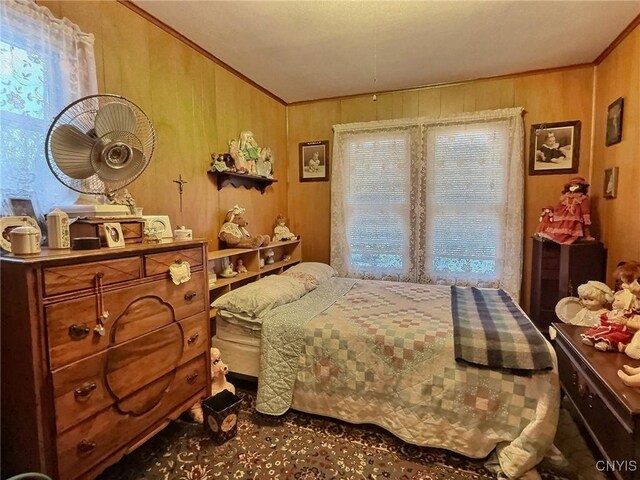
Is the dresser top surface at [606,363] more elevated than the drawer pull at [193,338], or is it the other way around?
the dresser top surface at [606,363]

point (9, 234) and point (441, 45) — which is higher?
point (441, 45)

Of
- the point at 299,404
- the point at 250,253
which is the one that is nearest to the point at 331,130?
the point at 250,253

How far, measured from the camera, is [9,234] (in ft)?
3.95

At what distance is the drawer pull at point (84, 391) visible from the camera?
3.90 ft

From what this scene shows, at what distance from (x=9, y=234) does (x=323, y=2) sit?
1918mm

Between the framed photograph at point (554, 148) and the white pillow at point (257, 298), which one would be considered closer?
the white pillow at point (257, 298)

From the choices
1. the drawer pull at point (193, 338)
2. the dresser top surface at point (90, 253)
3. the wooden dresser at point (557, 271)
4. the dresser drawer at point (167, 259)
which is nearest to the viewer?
the dresser top surface at point (90, 253)

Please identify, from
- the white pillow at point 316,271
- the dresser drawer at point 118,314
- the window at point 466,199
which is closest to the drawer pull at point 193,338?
the dresser drawer at point 118,314

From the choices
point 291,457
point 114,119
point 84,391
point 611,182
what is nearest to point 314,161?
point 114,119

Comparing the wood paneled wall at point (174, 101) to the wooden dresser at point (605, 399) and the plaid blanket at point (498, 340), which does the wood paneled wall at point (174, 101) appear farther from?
the wooden dresser at point (605, 399)

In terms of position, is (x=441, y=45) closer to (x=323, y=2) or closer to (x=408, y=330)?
(x=323, y=2)

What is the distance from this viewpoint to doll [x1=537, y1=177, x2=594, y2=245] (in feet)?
8.40

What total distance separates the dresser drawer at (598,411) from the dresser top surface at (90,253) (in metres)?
1.86

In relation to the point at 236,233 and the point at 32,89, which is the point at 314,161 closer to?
the point at 236,233
